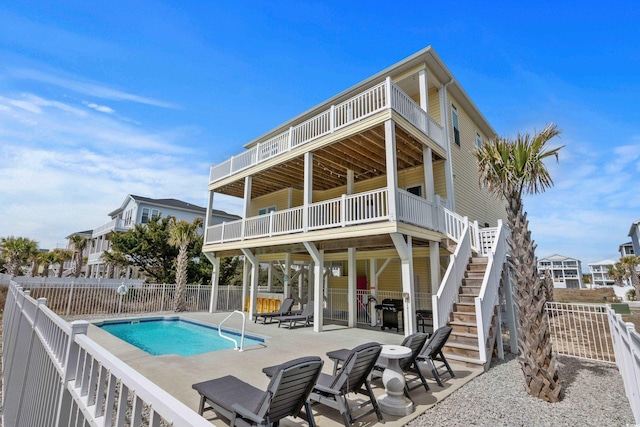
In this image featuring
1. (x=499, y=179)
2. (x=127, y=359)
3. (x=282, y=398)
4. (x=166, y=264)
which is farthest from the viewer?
(x=166, y=264)

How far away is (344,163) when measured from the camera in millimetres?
13141

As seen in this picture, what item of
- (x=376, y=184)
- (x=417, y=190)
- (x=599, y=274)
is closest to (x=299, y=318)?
(x=376, y=184)

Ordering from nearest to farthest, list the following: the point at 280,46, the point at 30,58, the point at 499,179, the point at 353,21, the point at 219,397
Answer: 1. the point at 219,397
2. the point at 499,179
3. the point at 30,58
4. the point at 353,21
5. the point at 280,46

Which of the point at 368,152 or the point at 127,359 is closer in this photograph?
the point at 127,359

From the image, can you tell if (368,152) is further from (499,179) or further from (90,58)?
(90,58)

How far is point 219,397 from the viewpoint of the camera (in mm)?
3730

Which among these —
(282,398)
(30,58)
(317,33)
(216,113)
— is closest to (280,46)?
(317,33)

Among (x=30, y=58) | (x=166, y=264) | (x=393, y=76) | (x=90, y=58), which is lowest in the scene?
(x=166, y=264)

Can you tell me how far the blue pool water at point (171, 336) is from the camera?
988cm

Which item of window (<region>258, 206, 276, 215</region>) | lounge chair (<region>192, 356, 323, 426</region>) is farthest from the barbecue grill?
window (<region>258, 206, 276, 215</region>)

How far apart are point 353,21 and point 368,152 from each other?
5.14 m

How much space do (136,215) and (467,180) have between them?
30.1m

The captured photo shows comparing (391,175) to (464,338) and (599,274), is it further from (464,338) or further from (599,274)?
(599,274)

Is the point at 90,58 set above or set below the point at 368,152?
above
